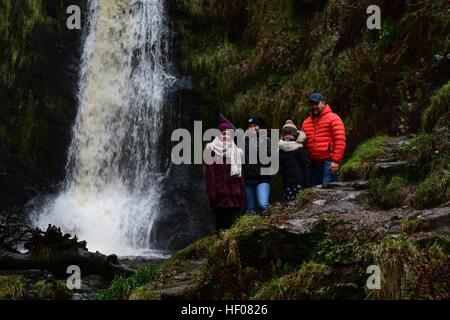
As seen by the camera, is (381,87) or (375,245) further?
(381,87)

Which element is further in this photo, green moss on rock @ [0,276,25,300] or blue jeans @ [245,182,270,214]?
blue jeans @ [245,182,270,214]

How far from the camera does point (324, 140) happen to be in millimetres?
9164

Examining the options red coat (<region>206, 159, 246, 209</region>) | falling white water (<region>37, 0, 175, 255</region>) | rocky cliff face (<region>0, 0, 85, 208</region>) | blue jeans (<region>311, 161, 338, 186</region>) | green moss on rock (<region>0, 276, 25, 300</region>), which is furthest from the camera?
rocky cliff face (<region>0, 0, 85, 208</region>)

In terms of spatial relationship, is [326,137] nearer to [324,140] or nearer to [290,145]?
[324,140]

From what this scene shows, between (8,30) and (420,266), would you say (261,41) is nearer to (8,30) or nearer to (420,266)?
(8,30)

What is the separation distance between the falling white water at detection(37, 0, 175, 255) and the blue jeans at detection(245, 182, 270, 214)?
5640 mm

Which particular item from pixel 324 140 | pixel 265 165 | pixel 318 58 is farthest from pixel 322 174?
pixel 318 58

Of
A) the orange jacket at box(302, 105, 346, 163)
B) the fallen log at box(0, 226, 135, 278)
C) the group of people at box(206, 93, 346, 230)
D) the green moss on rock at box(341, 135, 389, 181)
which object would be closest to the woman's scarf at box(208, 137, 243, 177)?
the group of people at box(206, 93, 346, 230)

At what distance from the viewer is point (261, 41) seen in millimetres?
15586

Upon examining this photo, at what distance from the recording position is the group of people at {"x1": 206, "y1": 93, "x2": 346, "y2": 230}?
27.0ft

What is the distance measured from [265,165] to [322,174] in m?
1.07

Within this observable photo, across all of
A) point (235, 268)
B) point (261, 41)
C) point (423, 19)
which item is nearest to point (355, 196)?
point (235, 268)

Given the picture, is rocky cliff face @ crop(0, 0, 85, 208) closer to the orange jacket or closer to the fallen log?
the fallen log

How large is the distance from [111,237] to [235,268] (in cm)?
866
